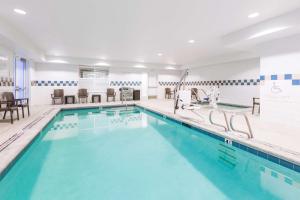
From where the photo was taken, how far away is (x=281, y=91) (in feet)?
12.6

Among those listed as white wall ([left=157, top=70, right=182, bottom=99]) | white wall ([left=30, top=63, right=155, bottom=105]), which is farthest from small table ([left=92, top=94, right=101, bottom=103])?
white wall ([left=157, top=70, right=182, bottom=99])

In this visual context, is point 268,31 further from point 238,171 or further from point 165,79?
point 165,79

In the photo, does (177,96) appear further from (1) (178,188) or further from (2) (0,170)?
(2) (0,170)

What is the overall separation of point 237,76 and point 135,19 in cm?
565

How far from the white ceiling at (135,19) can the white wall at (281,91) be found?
1074 millimetres

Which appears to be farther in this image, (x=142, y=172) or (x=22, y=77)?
(x=22, y=77)

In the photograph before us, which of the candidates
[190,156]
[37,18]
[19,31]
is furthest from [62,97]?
[190,156]

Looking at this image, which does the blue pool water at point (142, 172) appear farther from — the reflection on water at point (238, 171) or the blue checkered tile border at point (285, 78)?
the blue checkered tile border at point (285, 78)

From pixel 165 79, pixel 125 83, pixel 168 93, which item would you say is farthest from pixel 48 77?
pixel 168 93

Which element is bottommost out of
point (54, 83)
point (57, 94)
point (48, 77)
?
point (57, 94)

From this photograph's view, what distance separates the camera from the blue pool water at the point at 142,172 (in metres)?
1.76

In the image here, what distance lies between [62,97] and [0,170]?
6379 millimetres

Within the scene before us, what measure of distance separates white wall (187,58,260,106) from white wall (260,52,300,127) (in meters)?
2.64

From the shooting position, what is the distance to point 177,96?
16.8ft
